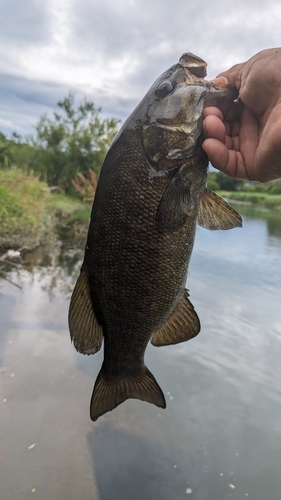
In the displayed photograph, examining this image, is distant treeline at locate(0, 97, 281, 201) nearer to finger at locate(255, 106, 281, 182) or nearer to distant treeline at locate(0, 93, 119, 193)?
distant treeline at locate(0, 93, 119, 193)

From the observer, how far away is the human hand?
5.26 ft

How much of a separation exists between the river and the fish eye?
13.0ft

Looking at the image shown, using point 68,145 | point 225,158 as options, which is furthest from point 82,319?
point 68,145

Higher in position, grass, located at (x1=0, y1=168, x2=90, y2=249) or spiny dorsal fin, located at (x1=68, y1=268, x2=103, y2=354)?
spiny dorsal fin, located at (x1=68, y1=268, x2=103, y2=354)

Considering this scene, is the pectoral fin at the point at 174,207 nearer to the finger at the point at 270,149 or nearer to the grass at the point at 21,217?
the finger at the point at 270,149

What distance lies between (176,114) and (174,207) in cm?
42

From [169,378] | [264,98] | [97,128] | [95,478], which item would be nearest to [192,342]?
[169,378]

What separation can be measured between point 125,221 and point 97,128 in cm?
2844

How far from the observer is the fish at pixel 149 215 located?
1533 mm

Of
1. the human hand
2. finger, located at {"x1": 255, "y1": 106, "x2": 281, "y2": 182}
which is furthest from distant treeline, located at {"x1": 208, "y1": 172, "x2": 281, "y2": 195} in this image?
finger, located at {"x1": 255, "y1": 106, "x2": 281, "y2": 182}

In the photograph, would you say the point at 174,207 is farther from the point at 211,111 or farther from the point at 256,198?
the point at 256,198

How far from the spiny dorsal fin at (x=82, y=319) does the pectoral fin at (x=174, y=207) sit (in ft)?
1.43

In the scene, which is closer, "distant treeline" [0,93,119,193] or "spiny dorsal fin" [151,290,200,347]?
"spiny dorsal fin" [151,290,200,347]

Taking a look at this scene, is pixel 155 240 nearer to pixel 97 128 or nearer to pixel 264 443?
pixel 264 443
